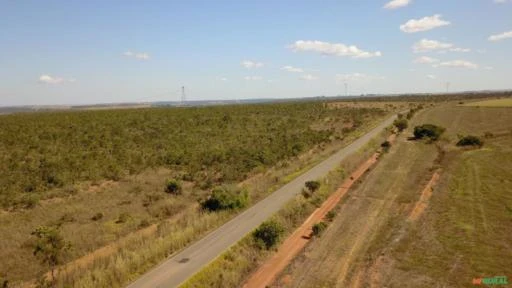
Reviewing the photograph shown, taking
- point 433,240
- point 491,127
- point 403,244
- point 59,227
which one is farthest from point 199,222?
point 491,127

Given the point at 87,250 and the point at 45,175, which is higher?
the point at 45,175

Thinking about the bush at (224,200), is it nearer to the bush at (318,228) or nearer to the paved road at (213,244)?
the paved road at (213,244)

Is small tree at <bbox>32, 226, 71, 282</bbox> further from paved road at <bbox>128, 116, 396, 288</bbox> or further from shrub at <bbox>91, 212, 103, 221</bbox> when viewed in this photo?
shrub at <bbox>91, 212, 103, 221</bbox>

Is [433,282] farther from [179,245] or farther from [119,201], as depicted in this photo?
[119,201]

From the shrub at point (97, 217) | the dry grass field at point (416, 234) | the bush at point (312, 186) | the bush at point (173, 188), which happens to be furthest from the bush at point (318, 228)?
the shrub at point (97, 217)

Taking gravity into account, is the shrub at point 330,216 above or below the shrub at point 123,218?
below
